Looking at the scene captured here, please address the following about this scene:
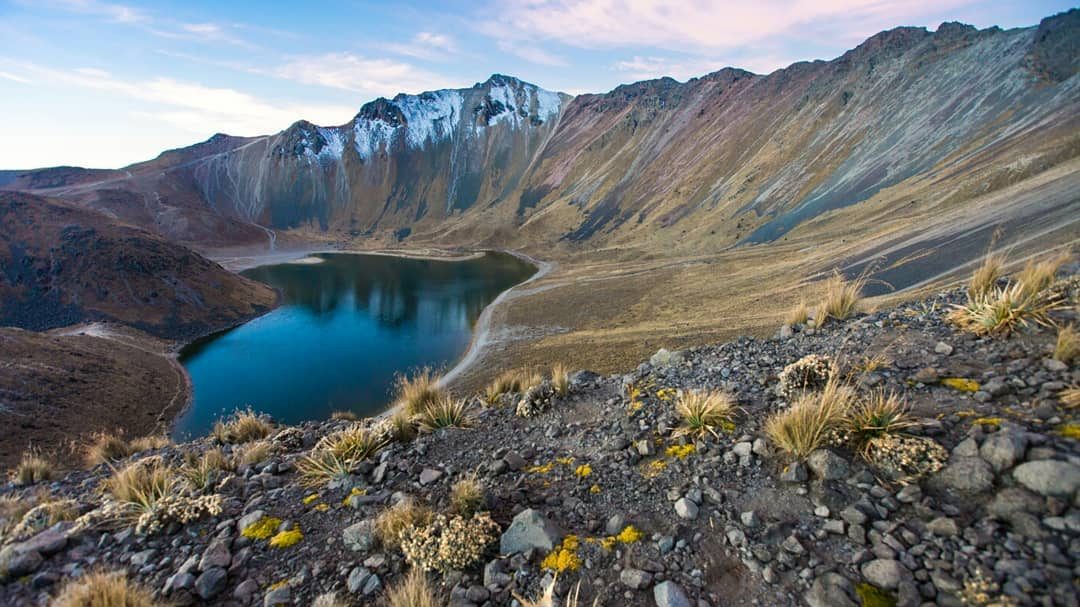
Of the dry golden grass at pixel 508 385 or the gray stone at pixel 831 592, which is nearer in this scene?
the gray stone at pixel 831 592

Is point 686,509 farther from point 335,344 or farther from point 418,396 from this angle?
point 335,344

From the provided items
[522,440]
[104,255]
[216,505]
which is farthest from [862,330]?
[104,255]

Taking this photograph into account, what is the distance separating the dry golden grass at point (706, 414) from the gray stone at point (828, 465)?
105 cm

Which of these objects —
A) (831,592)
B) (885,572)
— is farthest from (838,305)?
(831,592)

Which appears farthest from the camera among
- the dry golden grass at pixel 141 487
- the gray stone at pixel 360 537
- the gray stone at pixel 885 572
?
the dry golden grass at pixel 141 487

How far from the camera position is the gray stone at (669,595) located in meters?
3.04

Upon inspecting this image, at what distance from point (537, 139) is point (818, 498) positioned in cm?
14572

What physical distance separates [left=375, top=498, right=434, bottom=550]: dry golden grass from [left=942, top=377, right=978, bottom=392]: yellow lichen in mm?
5423

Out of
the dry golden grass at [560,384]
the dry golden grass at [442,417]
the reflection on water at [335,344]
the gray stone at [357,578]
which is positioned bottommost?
the reflection on water at [335,344]

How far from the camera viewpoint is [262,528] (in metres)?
4.45

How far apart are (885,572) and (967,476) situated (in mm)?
1163

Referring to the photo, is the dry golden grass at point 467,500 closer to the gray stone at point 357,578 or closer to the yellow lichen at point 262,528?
the gray stone at point 357,578

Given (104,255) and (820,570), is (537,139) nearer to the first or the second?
(104,255)

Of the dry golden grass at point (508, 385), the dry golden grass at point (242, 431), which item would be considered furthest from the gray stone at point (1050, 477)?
the dry golden grass at point (242, 431)
